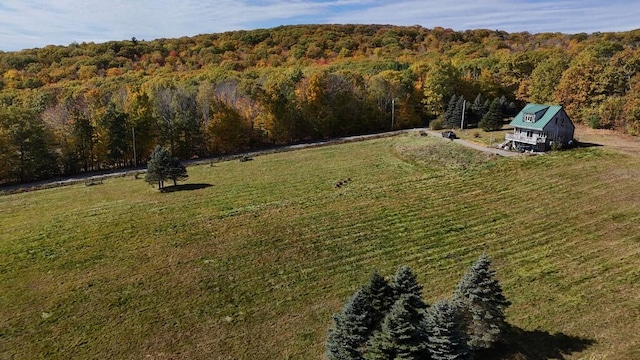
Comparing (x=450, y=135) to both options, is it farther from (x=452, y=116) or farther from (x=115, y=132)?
(x=115, y=132)

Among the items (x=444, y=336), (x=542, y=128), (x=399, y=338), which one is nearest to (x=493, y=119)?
(x=542, y=128)

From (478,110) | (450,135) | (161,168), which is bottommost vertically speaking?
(161,168)

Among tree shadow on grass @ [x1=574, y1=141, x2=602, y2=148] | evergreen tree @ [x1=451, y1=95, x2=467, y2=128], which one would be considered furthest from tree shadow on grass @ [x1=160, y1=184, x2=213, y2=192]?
tree shadow on grass @ [x1=574, y1=141, x2=602, y2=148]

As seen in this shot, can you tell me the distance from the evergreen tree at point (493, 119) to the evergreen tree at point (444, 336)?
4335cm

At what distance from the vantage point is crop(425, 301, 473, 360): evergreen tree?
14.0 metres

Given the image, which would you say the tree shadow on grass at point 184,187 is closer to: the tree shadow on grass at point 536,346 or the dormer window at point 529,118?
the tree shadow on grass at point 536,346

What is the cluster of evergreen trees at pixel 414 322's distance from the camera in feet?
46.3

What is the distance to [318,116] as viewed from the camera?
63.8 meters

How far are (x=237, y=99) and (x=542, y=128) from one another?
4158 centimetres

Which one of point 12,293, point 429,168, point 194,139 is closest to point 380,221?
point 429,168

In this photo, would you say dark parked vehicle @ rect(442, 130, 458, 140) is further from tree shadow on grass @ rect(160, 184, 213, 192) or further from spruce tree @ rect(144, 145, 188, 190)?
spruce tree @ rect(144, 145, 188, 190)

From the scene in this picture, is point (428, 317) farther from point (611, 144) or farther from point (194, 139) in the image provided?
point (194, 139)

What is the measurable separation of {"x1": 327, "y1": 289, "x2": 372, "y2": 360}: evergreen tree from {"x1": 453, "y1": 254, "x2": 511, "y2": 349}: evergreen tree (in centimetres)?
379

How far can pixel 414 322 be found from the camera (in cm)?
1482
